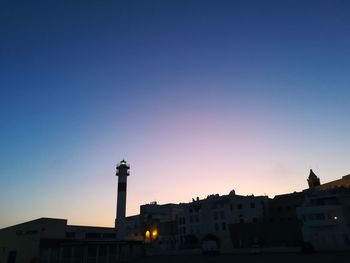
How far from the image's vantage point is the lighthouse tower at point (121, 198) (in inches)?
3561

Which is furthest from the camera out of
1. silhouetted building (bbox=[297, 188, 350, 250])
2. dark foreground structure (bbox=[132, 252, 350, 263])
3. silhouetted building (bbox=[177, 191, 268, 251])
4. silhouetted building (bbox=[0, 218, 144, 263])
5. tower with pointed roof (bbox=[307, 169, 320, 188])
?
tower with pointed roof (bbox=[307, 169, 320, 188])

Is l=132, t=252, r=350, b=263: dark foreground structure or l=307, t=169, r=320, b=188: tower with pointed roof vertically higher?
l=307, t=169, r=320, b=188: tower with pointed roof

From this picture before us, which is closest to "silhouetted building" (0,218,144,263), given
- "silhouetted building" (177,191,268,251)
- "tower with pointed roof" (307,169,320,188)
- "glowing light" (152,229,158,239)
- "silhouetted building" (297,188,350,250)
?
"silhouetted building" (177,191,268,251)

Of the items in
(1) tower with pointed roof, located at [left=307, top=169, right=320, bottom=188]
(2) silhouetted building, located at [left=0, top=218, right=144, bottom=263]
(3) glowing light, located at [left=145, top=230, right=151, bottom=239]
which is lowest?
(2) silhouetted building, located at [left=0, top=218, right=144, bottom=263]

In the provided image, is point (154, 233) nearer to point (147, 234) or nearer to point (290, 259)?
point (147, 234)

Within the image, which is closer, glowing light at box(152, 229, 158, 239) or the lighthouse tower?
the lighthouse tower

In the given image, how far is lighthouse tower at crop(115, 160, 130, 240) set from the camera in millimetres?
90438

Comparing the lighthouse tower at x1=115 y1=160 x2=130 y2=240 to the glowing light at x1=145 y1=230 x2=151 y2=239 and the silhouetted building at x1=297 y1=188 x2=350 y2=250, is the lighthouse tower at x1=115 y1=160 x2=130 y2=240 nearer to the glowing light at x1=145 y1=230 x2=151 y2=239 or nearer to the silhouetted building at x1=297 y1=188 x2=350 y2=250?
the glowing light at x1=145 y1=230 x2=151 y2=239

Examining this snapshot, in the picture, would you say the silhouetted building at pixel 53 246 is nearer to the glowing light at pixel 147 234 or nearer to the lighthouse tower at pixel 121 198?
the lighthouse tower at pixel 121 198

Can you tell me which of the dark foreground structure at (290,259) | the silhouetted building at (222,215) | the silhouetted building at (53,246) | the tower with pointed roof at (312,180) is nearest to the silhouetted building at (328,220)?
the dark foreground structure at (290,259)

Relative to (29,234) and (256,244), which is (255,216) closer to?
(256,244)

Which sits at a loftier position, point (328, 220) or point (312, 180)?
point (312, 180)

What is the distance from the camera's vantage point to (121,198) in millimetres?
94688

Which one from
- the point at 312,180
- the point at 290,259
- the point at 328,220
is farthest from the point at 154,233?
the point at 290,259
